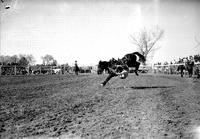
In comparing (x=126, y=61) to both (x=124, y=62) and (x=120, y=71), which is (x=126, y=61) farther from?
(x=120, y=71)

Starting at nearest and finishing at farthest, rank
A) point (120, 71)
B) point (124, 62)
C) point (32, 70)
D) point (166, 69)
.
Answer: point (124, 62)
point (120, 71)
point (166, 69)
point (32, 70)

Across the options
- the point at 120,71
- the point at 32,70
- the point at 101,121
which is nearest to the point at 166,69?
the point at 32,70

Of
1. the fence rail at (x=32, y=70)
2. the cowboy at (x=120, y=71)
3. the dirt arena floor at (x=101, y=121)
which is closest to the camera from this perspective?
the dirt arena floor at (x=101, y=121)

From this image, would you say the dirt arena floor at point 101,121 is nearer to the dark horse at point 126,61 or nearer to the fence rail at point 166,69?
the dark horse at point 126,61

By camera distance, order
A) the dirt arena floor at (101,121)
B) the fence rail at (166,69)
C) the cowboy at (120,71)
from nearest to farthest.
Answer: the dirt arena floor at (101,121) < the cowboy at (120,71) < the fence rail at (166,69)

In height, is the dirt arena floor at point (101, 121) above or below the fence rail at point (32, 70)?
below

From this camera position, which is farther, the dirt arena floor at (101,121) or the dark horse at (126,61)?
the dark horse at (126,61)

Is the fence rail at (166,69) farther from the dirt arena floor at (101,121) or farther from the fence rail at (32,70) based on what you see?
the dirt arena floor at (101,121)

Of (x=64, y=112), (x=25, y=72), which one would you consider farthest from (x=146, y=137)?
(x=25, y=72)

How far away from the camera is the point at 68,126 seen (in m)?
4.51

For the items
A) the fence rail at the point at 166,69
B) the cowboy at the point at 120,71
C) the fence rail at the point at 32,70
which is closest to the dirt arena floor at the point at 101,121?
the cowboy at the point at 120,71

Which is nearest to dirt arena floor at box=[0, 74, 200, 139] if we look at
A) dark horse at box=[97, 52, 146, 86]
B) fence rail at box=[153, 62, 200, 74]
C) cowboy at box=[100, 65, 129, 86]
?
cowboy at box=[100, 65, 129, 86]

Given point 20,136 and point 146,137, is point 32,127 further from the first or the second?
point 146,137

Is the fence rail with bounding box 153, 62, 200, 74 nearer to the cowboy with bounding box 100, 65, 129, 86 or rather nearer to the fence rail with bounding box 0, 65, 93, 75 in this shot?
the fence rail with bounding box 0, 65, 93, 75
